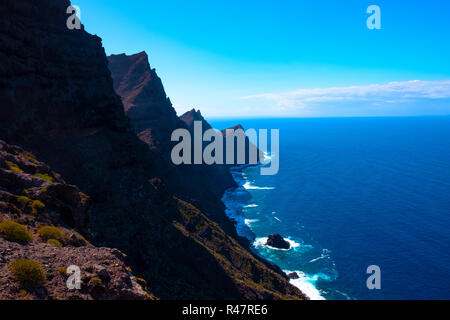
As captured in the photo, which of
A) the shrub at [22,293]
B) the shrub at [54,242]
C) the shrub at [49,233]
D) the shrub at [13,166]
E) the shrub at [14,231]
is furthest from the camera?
the shrub at [13,166]

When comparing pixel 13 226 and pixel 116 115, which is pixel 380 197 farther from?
pixel 13 226

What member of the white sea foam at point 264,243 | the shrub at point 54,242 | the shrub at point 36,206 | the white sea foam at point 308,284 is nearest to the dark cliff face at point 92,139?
the white sea foam at point 308,284

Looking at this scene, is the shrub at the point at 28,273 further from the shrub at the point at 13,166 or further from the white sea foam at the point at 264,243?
the white sea foam at the point at 264,243

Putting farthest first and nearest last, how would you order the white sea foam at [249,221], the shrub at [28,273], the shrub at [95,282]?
1. the white sea foam at [249,221]
2. the shrub at [95,282]
3. the shrub at [28,273]

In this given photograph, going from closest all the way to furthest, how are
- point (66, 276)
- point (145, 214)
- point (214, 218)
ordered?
1. point (66, 276)
2. point (145, 214)
3. point (214, 218)

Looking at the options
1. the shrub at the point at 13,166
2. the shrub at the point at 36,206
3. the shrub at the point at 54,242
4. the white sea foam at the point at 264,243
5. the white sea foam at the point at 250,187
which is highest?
the shrub at the point at 13,166

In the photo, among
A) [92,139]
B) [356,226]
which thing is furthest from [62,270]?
[356,226]

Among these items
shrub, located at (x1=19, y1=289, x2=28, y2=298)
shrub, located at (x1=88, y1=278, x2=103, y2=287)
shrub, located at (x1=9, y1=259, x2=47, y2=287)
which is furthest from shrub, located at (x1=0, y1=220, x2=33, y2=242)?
shrub, located at (x1=88, y1=278, x2=103, y2=287)

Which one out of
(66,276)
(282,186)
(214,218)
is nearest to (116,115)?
(66,276)
